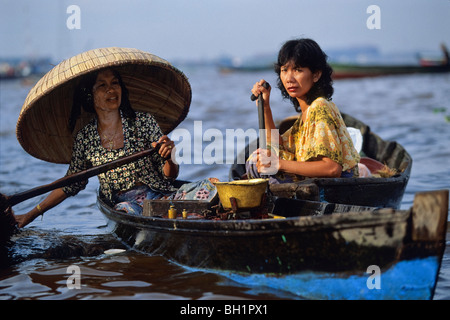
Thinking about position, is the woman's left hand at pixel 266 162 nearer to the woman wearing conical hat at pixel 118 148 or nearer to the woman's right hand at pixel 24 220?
the woman wearing conical hat at pixel 118 148

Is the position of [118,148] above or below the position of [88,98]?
below

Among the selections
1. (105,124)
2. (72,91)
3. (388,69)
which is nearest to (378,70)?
A: (388,69)

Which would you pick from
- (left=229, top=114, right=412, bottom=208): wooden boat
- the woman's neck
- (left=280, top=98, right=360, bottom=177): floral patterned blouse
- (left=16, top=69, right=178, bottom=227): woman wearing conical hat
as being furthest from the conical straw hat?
(left=280, top=98, right=360, bottom=177): floral patterned blouse

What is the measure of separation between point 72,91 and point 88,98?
330mm

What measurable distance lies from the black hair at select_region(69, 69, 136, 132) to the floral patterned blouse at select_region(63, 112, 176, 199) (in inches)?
3.2

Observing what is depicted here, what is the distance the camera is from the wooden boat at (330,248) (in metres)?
2.76

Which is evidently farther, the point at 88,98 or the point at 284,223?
the point at 88,98

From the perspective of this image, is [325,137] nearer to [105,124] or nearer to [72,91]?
[105,124]

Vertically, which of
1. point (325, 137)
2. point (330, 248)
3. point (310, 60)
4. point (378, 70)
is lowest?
point (330, 248)

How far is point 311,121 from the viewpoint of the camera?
377 centimetres

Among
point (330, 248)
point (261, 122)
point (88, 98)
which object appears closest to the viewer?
point (330, 248)

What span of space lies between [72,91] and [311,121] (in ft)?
6.97

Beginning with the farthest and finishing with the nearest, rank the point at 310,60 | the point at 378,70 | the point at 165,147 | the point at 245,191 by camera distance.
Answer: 1. the point at 378,70
2. the point at 165,147
3. the point at 310,60
4. the point at 245,191

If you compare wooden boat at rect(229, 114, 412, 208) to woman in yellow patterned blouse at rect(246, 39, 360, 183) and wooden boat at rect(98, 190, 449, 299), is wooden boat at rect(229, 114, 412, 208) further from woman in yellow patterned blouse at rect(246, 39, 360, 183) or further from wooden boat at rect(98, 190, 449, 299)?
wooden boat at rect(98, 190, 449, 299)
